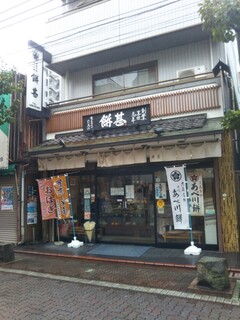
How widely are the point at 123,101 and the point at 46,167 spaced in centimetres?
397

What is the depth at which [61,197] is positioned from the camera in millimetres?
11453

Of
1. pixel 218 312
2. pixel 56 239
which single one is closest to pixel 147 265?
pixel 218 312

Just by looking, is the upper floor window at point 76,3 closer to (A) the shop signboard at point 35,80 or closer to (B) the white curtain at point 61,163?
(A) the shop signboard at point 35,80

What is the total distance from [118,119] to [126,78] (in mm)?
2797

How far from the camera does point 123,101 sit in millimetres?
11352

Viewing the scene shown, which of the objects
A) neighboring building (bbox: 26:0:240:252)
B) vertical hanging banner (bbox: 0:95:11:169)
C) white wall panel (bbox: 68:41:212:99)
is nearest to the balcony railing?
neighboring building (bbox: 26:0:240:252)

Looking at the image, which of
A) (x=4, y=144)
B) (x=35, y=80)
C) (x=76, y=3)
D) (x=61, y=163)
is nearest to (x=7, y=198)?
(x=4, y=144)

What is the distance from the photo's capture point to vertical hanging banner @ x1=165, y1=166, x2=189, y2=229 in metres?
9.47

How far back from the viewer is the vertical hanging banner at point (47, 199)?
11617mm

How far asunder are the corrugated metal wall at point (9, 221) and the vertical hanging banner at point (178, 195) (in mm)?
6354

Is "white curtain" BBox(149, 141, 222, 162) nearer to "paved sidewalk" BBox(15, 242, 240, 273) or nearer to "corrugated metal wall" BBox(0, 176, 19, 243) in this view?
"paved sidewalk" BBox(15, 242, 240, 273)

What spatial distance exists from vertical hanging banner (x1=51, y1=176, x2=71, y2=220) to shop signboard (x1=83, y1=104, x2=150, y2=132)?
2219 mm

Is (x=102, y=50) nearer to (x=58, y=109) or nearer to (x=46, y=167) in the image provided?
(x=58, y=109)

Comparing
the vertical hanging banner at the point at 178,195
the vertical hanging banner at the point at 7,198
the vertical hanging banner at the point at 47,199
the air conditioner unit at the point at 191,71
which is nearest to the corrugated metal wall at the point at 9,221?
the vertical hanging banner at the point at 7,198
